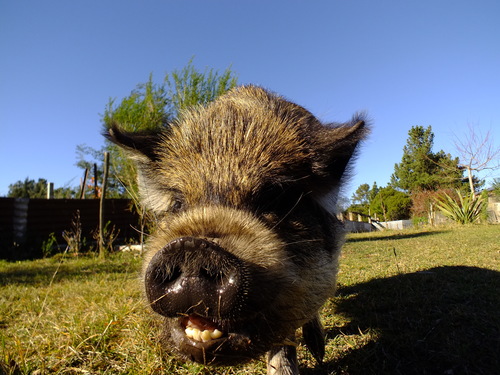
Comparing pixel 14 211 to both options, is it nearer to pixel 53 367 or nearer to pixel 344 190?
pixel 53 367

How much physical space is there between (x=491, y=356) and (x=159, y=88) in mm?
11030

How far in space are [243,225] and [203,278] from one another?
393 millimetres

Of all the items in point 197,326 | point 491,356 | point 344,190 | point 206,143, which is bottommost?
point 491,356

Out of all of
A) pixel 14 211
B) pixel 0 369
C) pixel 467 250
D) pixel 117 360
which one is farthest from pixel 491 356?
pixel 14 211

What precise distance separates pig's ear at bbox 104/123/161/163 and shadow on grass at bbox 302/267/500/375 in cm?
201

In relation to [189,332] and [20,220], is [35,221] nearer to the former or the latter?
[20,220]

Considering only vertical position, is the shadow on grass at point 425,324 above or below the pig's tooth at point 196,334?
below

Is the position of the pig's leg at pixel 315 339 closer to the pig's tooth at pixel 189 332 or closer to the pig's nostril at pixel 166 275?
the pig's tooth at pixel 189 332

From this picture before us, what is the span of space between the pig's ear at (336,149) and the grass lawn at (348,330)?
4.18 feet

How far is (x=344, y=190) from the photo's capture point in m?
2.59

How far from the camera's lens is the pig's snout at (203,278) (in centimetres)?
132

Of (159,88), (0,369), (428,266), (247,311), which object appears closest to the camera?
(247,311)

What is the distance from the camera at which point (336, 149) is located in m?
2.22

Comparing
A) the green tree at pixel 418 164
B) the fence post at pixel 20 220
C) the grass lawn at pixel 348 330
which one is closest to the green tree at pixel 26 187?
the fence post at pixel 20 220
